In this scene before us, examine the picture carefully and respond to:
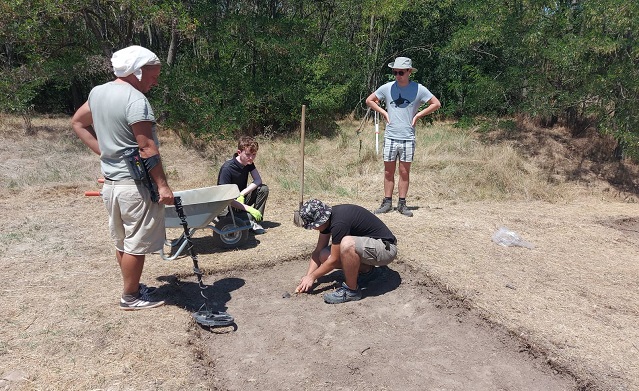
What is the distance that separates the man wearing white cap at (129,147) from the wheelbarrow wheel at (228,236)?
163 cm

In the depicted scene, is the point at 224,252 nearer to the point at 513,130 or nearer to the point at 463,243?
the point at 463,243

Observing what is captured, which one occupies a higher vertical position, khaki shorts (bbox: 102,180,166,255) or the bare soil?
khaki shorts (bbox: 102,180,166,255)

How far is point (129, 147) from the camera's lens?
309 centimetres

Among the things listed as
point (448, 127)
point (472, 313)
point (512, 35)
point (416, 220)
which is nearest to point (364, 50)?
point (448, 127)

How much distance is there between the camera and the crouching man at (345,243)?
3646mm

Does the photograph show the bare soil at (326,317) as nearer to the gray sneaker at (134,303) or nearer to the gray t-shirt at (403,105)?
the gray sneaker at (134,303)

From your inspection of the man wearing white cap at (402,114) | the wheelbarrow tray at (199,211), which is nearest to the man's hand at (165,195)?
the wheelbarrow tray at (199,211)

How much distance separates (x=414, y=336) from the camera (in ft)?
11.5

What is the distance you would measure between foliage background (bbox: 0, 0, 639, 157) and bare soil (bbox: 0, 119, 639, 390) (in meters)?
4.94

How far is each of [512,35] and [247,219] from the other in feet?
A: 29.3

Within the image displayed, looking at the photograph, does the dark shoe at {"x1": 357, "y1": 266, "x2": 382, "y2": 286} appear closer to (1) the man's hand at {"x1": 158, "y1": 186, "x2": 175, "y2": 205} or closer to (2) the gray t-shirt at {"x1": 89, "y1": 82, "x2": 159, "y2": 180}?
(1) the man's hand at {"x1": 158, "y1": 186, "x2": 175, "y2": 205}

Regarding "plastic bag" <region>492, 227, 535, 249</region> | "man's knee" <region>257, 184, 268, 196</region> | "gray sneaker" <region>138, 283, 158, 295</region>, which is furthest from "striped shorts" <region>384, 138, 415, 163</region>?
"gray sneaker" <region>138, 283, 158, 295</region>

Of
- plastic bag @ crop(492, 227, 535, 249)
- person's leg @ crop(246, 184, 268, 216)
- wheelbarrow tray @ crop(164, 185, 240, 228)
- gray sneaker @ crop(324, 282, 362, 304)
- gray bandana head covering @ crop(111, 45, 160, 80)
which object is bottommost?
plastic bag @ crop(492, 227, 535, 249)

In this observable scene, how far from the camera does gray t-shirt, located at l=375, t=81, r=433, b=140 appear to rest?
5.92 metres
